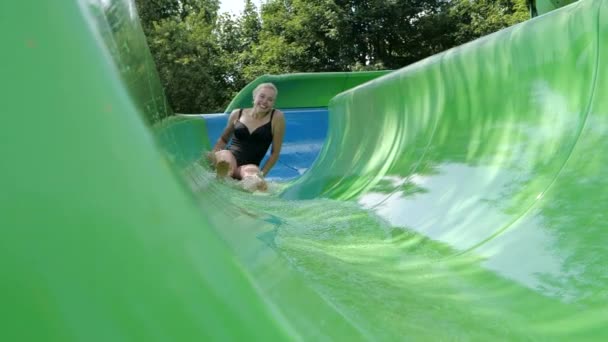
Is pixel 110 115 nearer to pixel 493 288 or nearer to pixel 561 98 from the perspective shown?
pixel 493 288

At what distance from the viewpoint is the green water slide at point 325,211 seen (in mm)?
333

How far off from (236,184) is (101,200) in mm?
2169

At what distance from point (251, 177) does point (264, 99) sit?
0.50 m

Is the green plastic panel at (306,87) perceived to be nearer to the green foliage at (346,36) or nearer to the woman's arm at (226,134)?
the woman's arm at (226,134)

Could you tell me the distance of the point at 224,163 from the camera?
236 centimetres

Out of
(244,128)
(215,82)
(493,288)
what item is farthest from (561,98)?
(215,82)

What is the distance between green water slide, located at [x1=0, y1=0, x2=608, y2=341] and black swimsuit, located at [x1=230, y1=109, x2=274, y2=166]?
75 centimetres

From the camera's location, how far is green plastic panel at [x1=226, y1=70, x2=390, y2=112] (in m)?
5.36

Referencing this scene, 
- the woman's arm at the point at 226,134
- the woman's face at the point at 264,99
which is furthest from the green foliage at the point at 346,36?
the woman's face at the point at 264,99

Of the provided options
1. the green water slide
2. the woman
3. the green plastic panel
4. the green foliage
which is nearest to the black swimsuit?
the woman

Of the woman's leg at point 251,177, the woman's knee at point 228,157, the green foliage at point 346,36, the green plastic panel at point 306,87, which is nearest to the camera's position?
the woman's leg at point 251,177

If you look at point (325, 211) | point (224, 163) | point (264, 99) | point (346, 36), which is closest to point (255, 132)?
point (264, 99)

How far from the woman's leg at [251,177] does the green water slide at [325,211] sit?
409 mm

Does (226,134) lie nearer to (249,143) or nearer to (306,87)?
(249,143)
